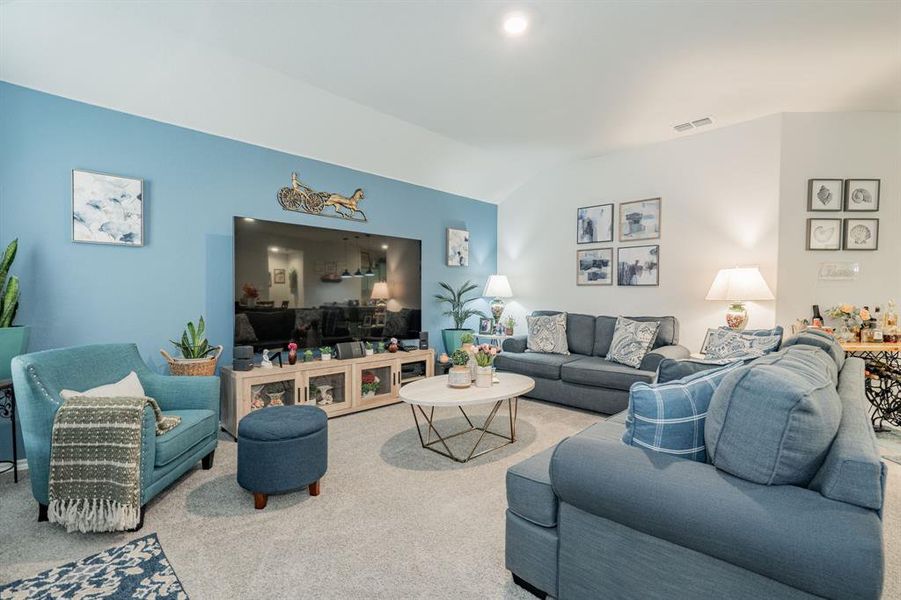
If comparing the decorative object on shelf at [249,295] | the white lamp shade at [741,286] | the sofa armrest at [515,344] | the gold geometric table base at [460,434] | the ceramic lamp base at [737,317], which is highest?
the white lamp shade at [741,286]

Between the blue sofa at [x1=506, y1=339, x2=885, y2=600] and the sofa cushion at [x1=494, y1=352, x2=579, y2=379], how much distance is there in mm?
2629

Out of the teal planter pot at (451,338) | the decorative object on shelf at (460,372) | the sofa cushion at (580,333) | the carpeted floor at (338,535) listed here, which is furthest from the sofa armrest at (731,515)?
the teal planter pot at (451,338)

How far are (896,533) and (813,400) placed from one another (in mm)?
1718

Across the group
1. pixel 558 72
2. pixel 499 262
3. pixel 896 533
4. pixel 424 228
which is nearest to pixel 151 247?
pixel 424 228

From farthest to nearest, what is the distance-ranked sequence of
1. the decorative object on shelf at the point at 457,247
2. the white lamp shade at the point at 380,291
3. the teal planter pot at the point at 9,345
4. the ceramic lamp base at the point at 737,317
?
the decorative object on shelf at the point at 457,247 → the white lamp shade at the point at 380,291 → the ceramic lamp base at the point at 737,317 → the teal planter pot at the point at 9,345

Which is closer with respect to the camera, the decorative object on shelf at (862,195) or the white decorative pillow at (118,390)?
the white decorative pillow at (118,390)

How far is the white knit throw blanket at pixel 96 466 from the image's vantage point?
6.47 feet

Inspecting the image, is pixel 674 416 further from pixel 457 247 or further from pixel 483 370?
pixel 457 247

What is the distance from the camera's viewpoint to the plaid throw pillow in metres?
1.38

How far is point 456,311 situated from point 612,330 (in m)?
1.99

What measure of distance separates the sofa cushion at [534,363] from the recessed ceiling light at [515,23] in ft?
9.52

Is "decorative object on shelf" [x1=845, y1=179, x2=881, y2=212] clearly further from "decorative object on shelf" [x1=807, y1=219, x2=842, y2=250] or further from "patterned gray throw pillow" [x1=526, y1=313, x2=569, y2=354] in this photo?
"patterned gray throw pillow" [x1=526, y1=313, x2=569, y2=354]

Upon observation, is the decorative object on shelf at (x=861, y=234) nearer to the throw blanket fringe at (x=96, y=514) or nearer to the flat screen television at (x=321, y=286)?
the flat screen television at (x=321, y=286)

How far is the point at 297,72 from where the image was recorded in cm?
321
